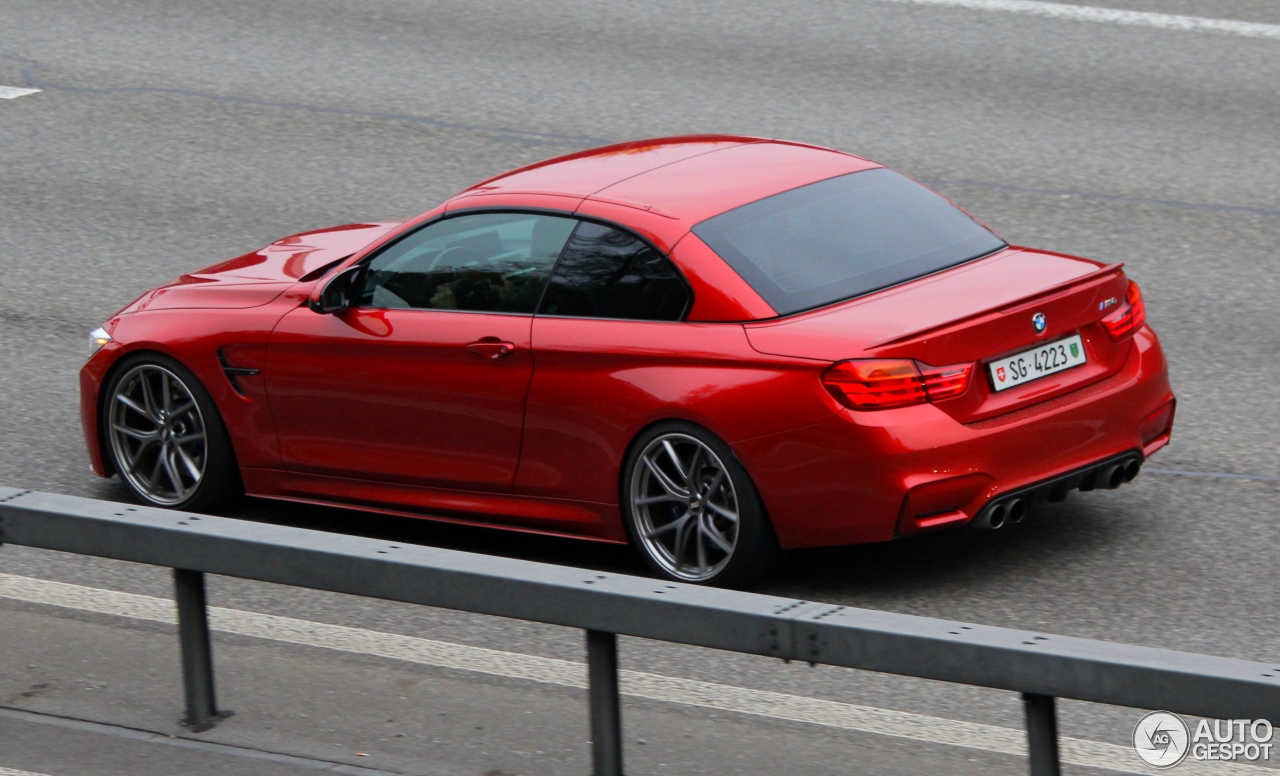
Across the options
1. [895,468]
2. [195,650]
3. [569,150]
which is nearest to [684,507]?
[895,468]

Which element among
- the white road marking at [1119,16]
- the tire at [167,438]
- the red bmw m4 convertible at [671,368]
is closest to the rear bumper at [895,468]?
the red bmw m4 convertible at [671,368]

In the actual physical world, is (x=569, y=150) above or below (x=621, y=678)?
above

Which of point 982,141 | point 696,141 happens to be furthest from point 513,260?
point 982,141

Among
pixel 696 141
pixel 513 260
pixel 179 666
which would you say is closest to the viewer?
pixel 179 666

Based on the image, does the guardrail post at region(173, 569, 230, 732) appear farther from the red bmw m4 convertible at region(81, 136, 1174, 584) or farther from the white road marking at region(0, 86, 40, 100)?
the white road marking at region(0, 86, 40, 100)

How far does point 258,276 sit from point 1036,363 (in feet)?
10.6

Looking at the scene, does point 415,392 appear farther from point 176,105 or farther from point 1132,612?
point 176,105

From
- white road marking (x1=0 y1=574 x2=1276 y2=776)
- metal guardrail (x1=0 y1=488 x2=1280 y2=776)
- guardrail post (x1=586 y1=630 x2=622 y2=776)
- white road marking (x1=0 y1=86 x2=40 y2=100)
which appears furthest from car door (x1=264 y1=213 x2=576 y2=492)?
white road marking (x1=0 y1=86 x2=40 y2=100)

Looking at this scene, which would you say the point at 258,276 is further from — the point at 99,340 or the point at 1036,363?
the point at 1036,363

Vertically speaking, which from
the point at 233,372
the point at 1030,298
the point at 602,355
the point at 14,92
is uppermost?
the point at 14,92

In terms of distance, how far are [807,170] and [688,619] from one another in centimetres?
302

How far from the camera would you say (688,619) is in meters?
4.42

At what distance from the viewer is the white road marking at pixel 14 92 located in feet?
45.8

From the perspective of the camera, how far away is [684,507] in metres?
6.44
